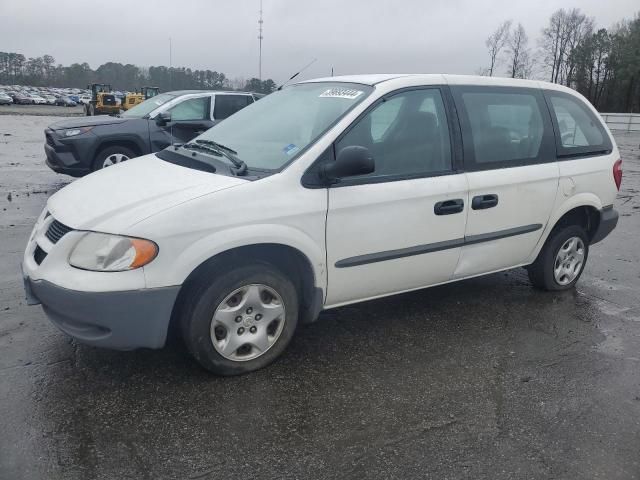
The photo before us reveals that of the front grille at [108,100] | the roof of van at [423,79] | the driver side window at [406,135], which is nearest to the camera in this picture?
the driver side window at [406,135]

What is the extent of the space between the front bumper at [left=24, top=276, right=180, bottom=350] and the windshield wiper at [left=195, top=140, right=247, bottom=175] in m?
0.84

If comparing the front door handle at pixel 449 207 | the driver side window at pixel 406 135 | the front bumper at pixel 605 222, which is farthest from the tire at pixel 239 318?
the front bumper at pixel 605 222

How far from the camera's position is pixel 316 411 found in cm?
308

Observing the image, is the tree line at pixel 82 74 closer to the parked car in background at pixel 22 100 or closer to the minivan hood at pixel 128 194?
the parked car in background at pixel 22 100

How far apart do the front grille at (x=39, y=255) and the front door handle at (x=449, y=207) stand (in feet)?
7.98

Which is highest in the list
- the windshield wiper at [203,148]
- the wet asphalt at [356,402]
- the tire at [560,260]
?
the windshield wiper at [203,148]

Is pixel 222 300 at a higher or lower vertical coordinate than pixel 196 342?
higher

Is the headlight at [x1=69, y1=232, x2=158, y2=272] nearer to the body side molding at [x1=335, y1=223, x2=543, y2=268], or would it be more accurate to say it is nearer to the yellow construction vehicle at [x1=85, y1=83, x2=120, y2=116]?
the body side molding at [x1=335, y1=223, x2=543, y2=268]

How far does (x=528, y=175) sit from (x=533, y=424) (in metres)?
2.05

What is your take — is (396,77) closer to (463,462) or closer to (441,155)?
(441,155)

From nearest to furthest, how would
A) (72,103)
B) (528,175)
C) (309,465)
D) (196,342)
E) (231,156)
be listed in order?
(309,465), (196,342), (231,156), (528,175), (72,103)

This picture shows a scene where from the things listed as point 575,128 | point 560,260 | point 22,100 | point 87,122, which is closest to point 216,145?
point 575,128

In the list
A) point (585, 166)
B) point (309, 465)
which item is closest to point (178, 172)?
point (309, 465)

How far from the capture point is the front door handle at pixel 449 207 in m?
3.85
